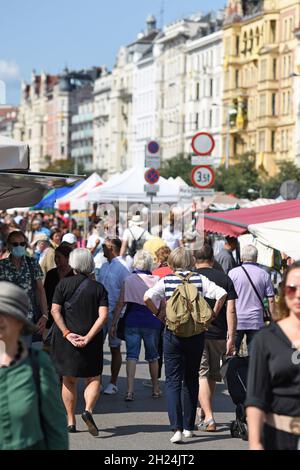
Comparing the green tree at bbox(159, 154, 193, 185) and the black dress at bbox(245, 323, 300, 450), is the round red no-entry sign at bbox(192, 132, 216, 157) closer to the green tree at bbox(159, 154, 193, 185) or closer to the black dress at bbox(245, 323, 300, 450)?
the black dress at bbox(245, 323, 300, 450)

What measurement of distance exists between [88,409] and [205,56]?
Answer: 113003 millimetres

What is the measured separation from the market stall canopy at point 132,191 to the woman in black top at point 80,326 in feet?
71.8

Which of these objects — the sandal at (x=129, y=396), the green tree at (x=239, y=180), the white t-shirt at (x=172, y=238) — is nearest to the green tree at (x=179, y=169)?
the green tree at (x=239, y=180)

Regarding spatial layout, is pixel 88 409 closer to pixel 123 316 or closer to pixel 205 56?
pixel 123 316

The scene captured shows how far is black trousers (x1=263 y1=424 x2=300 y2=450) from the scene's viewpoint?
Result: 6.30 metres

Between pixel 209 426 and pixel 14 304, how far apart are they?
22.1 ft

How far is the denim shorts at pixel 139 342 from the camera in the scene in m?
14.4

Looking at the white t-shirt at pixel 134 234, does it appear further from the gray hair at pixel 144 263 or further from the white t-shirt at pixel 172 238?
the gray hair at pixel 144 263

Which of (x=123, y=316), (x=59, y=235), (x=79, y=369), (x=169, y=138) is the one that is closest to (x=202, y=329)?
(x=79, y=369)

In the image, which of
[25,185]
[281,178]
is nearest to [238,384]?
[25,185]

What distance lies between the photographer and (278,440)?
6312 millimetres

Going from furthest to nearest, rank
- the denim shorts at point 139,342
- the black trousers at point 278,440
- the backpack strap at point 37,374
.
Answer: the denim shorts at point 139,342 → the black trousers at point 278,440 → the backpack strap at point 37,374
